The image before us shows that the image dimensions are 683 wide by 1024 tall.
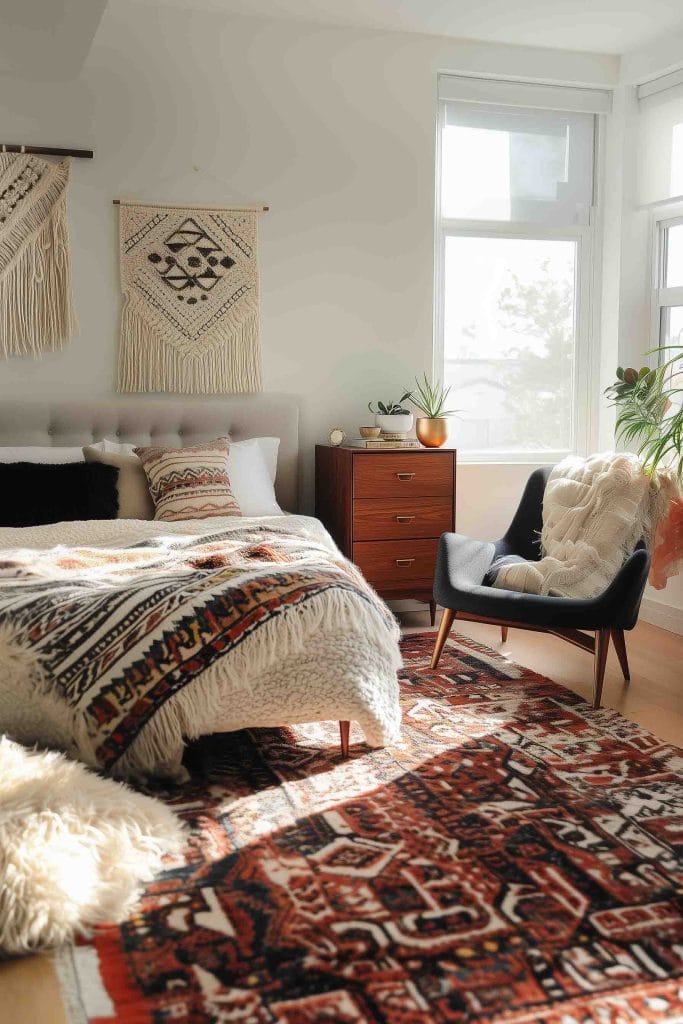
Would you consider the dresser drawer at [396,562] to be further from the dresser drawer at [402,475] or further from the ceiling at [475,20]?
the ceiling at [475,20]

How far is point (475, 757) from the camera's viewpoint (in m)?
2.76

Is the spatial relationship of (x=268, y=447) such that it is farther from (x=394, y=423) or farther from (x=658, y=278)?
(x=658, y=278)

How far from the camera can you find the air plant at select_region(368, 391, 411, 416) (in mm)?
4617

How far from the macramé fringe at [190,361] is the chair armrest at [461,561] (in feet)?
4.41

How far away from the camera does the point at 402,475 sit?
438 centimetres

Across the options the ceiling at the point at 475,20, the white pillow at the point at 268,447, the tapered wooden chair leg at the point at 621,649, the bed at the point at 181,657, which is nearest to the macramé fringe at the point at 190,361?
the white pillow at the point at 268,447

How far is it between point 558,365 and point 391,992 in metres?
3.92

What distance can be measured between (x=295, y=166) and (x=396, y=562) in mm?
1886

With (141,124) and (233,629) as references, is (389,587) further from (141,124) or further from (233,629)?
(141,124)

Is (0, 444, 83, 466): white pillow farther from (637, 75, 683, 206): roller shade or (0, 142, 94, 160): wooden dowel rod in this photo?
(637, 75, 683, 206): roller shade

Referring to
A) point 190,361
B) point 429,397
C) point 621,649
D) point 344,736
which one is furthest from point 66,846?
point 429,397

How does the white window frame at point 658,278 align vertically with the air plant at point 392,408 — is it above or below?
above

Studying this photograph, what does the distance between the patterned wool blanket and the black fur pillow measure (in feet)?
3.36

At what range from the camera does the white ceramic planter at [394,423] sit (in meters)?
4.56
